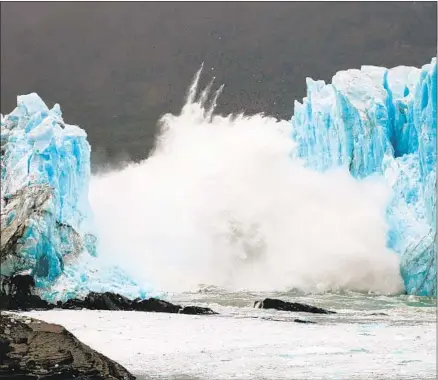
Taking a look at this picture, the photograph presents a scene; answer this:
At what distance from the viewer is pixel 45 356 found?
7637 millimetres

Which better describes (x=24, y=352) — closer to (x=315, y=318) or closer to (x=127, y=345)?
(x=127, y=345)

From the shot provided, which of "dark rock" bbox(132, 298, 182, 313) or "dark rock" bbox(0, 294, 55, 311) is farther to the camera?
"dark rock" bbox(132, 298, 182, 313)

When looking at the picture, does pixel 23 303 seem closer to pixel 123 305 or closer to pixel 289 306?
pixel 123 305

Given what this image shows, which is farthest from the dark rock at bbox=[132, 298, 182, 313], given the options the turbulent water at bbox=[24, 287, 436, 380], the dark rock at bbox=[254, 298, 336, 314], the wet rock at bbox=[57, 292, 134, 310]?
the dark rock at bbox=[254, 298, 336, 314]

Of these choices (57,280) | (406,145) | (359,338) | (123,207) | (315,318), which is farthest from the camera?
(123,207)

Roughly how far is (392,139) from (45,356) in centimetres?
2321

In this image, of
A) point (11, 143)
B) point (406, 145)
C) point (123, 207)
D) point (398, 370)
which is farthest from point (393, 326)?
point (123, 207)

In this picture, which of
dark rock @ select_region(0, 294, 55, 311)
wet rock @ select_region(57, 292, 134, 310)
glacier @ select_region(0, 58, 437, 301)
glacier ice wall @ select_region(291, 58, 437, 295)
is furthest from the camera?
glacier ice wall @ select_region(291, 58, 437, 295)

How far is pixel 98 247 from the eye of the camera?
19859 millimetres

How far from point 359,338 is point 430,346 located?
1395mm

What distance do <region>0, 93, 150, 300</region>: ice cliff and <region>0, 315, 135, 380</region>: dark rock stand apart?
870 centimetres

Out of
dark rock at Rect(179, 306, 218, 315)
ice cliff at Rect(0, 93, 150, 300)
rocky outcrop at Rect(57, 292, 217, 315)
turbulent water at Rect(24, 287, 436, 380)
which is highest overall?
ice cliff at Rect(0, 93, 150, 300)

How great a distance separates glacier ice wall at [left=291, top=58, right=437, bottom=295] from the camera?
23.6m

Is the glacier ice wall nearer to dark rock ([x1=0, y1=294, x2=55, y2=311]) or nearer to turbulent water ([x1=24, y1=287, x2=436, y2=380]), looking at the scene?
turbulent water ([x1=24, y1=287, x2=436, y2=380])
